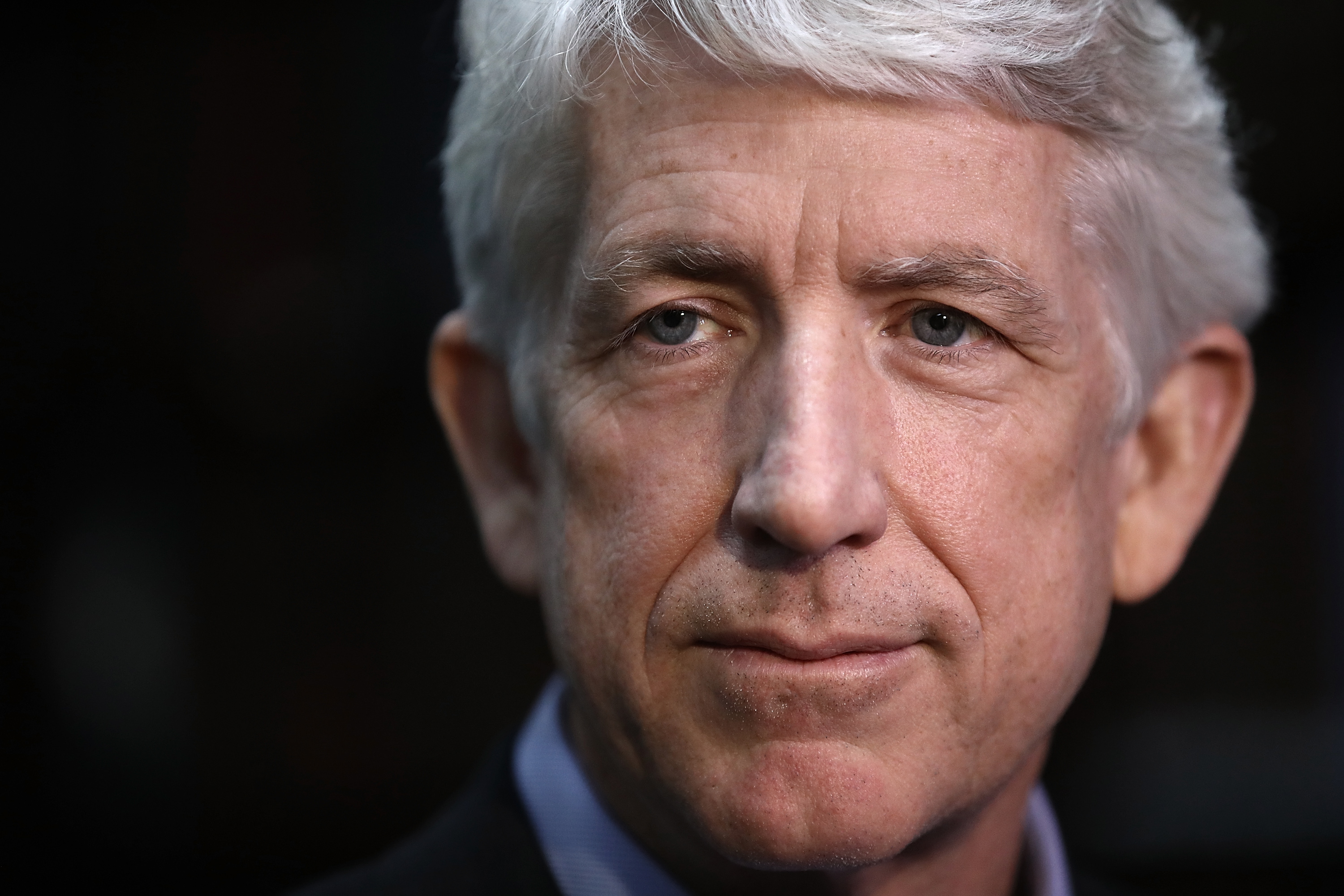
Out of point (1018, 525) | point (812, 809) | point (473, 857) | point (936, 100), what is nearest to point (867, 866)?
point (812, 809)

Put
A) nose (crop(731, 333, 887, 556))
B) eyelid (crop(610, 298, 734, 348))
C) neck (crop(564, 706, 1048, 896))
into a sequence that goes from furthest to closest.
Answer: neck (crop(564, 706, 1048, 896)) < eyelid (crop(610, 298, 734, 348)) < nose (crop(731, 333, 887, 556))

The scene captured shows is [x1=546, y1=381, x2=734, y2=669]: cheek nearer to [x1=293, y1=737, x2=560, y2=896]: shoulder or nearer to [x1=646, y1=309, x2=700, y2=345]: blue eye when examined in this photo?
[x1=646, y1=309, x2=700, y2=345]: blue eye

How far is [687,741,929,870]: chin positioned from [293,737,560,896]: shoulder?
53 centimetres

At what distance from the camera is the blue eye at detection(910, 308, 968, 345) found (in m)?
1.81

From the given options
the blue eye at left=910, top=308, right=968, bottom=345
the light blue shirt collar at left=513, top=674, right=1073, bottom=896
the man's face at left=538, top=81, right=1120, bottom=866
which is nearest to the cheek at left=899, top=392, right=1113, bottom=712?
the man's face at left=538, top=81, right=1120, bottom=866

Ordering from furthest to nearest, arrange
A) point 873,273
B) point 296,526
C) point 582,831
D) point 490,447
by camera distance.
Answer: point 296,526
point 490,447
point 582,831
point 873,273

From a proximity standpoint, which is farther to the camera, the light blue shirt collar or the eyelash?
the light blue shirt collar

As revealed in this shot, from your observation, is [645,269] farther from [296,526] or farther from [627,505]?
[296,526]

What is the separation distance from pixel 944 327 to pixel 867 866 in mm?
771

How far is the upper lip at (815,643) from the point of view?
1646 millimetres

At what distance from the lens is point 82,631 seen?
17.2 ft

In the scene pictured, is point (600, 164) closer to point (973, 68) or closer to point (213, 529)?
point (973, 68)

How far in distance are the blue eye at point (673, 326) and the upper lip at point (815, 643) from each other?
45 cm

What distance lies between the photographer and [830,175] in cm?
172
